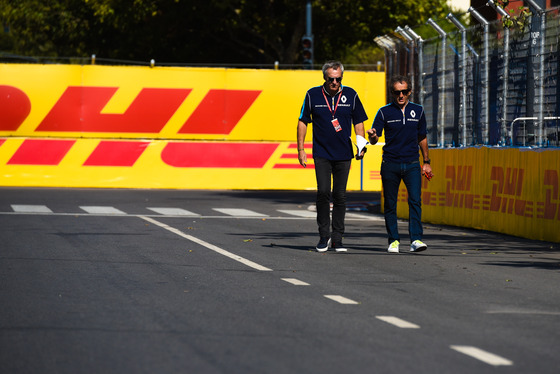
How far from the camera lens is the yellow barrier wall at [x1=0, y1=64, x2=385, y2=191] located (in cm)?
3044

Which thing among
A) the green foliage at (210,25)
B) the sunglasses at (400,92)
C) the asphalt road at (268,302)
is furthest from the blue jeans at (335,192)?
the green foliage at (210,25)

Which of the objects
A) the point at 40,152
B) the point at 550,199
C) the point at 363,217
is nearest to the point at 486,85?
the point at 550,199

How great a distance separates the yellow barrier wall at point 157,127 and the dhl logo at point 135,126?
0.08 feet

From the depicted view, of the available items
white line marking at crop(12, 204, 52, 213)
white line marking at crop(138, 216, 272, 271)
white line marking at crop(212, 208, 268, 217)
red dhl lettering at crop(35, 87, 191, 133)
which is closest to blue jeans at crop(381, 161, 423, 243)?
white line marking at crop(138, 216, 272, 271)

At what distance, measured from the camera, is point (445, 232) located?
1695cm

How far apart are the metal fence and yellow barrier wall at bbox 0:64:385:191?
9989 mm

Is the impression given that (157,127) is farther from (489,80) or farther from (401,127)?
(401,127)

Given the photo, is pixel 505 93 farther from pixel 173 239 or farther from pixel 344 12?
pixel 344 12

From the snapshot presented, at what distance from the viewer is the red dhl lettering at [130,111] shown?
30.8 m

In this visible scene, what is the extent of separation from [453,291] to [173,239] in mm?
5871

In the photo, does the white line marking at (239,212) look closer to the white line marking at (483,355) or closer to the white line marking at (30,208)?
the white line marking at (30,208)

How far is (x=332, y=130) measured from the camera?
42.9 ft

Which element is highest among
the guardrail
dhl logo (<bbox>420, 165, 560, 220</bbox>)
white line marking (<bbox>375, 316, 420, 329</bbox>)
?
the guardrail

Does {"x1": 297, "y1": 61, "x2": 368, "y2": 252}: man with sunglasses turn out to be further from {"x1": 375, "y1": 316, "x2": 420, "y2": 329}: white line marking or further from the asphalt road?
{"x1": 375, "y1": 316, "x2": 420, "y2": 329}: white line marking
